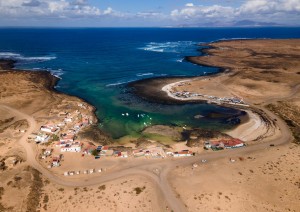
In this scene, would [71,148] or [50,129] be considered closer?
[71,148]

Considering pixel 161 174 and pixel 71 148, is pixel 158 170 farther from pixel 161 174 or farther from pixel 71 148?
pixel 71 148

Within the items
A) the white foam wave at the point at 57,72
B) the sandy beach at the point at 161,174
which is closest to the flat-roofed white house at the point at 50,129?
the sandy beach at the point at 161,174

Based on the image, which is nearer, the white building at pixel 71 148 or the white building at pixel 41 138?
the white building at pixel 71 148

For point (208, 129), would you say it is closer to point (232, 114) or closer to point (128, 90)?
point (232, 114)

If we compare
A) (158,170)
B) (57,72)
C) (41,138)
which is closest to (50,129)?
(41,138)

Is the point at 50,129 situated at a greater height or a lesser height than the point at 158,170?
greater

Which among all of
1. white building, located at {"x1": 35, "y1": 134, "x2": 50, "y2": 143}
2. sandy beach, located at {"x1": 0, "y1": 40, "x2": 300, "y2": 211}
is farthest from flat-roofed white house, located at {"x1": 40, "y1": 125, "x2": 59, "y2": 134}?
white building, located at {"x1": 35, "y1": 134, "x2": 50, "y2": 143}

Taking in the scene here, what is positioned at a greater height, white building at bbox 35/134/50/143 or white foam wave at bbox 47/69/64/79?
white foam wave at bbox 47/69/64/79

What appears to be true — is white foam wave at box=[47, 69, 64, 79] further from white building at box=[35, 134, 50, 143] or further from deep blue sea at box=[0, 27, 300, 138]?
white building at box=[35, 134, 50, 143]

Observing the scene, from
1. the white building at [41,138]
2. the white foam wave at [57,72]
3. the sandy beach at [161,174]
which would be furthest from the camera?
the white foam wave at [57,72]

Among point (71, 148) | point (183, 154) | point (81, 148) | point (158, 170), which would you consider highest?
point (183, 154)

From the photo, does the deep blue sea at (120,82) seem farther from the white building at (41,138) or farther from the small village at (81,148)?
the white building at (41,138)
